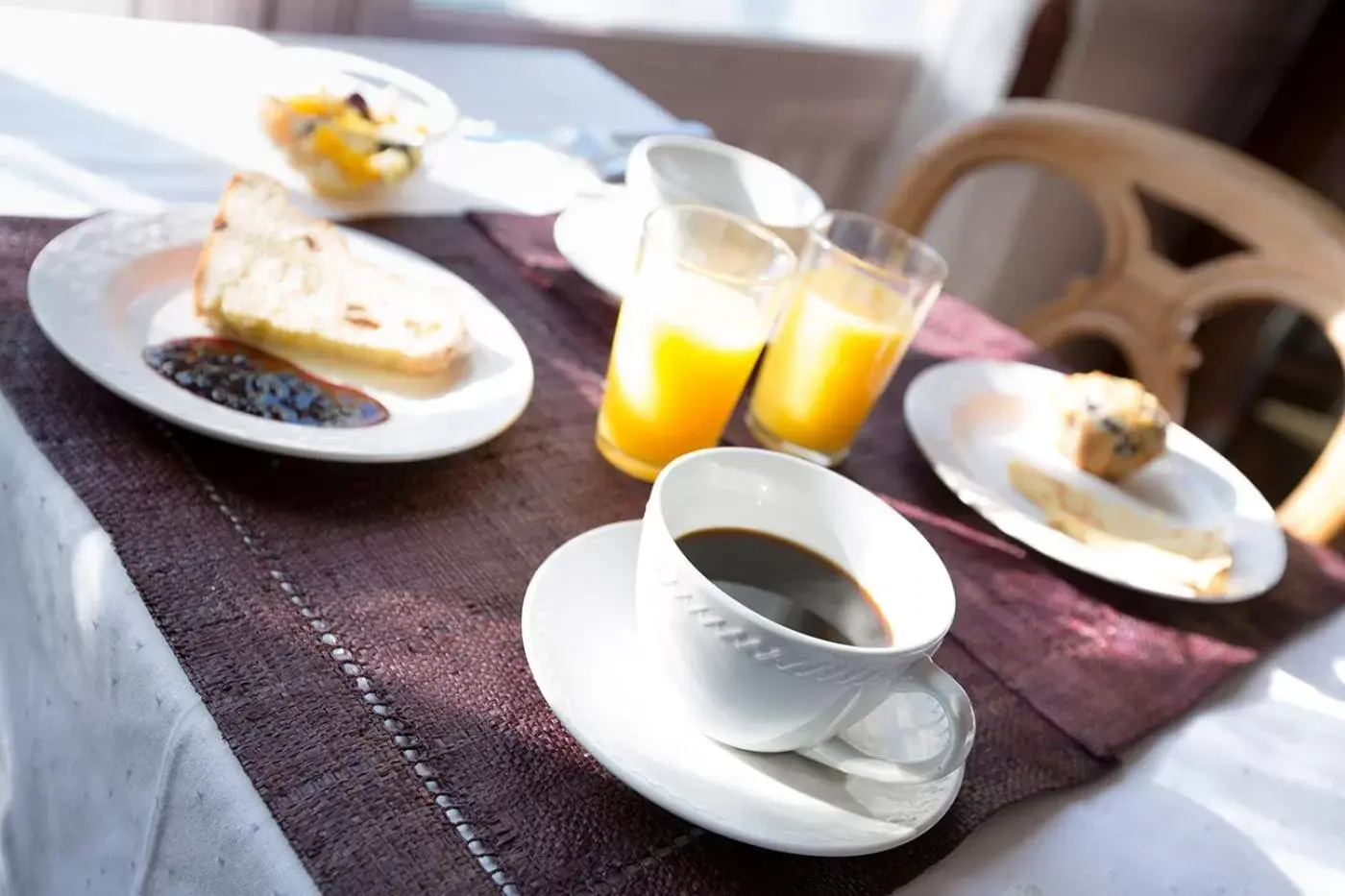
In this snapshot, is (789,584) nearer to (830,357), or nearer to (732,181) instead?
(830,357)

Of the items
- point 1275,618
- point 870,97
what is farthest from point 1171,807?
point 870,97

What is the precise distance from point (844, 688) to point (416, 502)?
24cm

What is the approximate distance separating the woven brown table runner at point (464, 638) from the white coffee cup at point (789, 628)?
0.05 meters

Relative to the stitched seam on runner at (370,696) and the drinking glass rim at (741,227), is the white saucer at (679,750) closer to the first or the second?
the stitched seam on runner at (370,696)

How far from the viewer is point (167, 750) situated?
1.30 feet

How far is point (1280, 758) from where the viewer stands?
587 millimetres

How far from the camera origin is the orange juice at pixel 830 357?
65cm

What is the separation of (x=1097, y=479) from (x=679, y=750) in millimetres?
447

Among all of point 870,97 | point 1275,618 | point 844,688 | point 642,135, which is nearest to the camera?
point 844,688

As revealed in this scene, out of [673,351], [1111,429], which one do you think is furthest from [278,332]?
[1111,429]

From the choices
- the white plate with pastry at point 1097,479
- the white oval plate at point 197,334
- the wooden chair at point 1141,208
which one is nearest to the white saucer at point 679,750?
the white oval plate at point 197,334

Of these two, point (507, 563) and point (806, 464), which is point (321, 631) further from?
point (806, 464)

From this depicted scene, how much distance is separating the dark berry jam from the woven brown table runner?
0.09 feet

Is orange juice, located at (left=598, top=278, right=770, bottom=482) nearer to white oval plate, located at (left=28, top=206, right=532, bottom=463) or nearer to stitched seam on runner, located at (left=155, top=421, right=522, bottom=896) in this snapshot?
white oval plate, located at (left=28, top=206, right=532, bottom=463)
